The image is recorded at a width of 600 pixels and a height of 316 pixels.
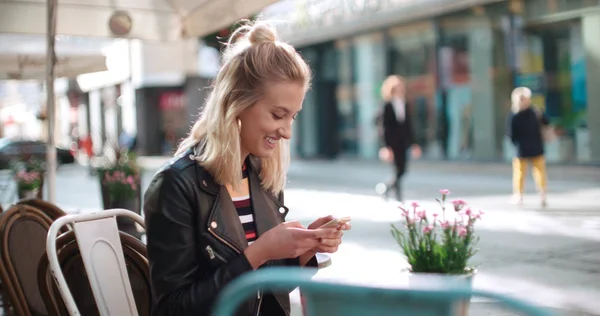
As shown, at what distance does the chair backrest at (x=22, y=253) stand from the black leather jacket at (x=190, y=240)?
1377mm

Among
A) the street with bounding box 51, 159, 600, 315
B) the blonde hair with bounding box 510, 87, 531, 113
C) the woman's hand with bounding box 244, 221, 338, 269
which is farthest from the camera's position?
the blonde hair with bounding box 510, 87, 531, 113

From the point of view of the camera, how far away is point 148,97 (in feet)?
147

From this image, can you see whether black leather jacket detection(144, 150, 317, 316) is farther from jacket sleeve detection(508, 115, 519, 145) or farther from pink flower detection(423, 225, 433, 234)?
jacket sleeve detection(508, 115, 519, 145)

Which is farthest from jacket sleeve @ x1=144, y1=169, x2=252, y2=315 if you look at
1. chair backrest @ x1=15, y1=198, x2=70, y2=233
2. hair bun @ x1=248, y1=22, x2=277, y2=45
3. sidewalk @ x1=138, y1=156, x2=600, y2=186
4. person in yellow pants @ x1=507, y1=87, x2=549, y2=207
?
person in yellow pants @ x1=507, y1=87, x2=549, y2=207

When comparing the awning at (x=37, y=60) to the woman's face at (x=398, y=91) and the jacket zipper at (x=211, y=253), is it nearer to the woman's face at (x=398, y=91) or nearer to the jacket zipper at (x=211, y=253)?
the woman's face at (x=398, y=91)

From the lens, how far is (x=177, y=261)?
7.36ft

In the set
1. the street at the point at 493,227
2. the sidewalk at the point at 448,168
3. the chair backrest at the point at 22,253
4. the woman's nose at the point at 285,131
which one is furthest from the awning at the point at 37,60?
the woman's nose at the point at 285,131

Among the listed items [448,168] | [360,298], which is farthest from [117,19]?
[448,168]

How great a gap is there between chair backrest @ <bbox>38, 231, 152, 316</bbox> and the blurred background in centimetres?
43

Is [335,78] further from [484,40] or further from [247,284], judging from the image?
[247,284]

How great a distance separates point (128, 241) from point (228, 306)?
1.66 metres

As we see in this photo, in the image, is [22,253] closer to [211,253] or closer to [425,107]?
[211,253]

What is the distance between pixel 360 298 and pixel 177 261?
3.50ft

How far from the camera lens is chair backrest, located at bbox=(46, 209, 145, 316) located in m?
2.77
